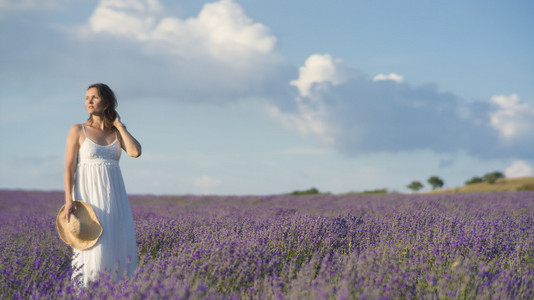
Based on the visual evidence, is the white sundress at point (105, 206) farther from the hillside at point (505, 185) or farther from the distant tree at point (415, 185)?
the distant tree at point (415, 185)

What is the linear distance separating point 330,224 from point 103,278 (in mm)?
2347

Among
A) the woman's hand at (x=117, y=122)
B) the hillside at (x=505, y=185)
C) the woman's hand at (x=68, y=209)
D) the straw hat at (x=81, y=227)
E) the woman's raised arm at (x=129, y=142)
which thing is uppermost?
the woman's hand at (x=117, y=122)

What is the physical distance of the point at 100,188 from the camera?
3.39m

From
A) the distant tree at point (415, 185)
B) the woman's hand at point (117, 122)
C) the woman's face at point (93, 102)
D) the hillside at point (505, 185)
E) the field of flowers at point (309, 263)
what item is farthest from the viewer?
the distant tree at point (415, 185)

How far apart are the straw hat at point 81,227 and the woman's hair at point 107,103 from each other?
2.49 feet

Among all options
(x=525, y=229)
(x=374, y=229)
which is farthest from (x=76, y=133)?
(x=525, y=229)

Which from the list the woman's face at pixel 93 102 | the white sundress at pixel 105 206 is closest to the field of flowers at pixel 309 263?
the white sundress at pixel 105 206

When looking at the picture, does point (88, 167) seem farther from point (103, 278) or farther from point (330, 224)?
point (330, 224)

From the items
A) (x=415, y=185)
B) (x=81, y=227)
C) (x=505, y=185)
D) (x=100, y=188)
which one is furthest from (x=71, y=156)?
(x=415, y=185)

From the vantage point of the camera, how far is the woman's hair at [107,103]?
11.8 ft

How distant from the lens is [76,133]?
343cm

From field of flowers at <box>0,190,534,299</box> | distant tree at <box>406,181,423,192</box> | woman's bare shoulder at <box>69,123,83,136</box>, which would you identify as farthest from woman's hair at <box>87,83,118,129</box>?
distant tree at <box>406,181,423,192</box>

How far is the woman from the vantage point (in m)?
3.31

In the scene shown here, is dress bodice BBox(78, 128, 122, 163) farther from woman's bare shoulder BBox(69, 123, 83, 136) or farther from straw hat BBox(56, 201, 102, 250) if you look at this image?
straw hat BBox(56, 201, 102, 250)
